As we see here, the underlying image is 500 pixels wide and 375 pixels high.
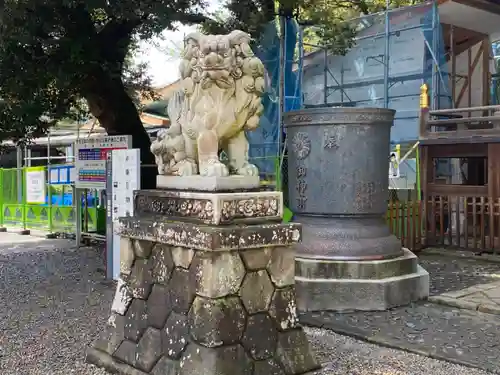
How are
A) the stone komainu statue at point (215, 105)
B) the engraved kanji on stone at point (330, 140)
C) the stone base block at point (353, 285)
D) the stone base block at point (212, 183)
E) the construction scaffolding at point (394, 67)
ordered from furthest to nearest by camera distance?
the construction scaffolding at point (394, 67) < the engraved kanji on stone at point (330, 140) < the stone base block at point (353, 285) < the stone komainu statue at point (215, 105) < the stone base block at point (212, 183)

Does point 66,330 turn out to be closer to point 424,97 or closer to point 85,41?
point 85,41

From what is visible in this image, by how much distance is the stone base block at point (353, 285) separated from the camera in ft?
20.6

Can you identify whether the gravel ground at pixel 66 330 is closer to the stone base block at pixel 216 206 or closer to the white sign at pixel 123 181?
the white sign at pixel 123 181

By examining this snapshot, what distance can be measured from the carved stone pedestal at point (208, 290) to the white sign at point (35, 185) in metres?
10.1

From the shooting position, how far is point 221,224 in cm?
373

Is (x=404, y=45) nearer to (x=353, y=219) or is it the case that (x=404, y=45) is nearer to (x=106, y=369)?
(x=353, y=219)

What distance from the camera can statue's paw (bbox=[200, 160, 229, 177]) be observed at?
394cm

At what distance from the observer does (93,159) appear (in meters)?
9.38

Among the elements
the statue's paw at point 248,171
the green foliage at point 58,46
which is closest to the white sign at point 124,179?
the green foliage at point 58,46

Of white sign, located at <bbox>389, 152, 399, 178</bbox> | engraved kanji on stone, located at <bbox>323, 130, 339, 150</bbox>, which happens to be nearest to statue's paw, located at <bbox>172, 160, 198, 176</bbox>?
engraved kanji on stone, located at <bbox>323, 130, 339, 150</bbox>

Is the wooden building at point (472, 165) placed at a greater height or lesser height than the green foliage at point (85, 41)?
lesser

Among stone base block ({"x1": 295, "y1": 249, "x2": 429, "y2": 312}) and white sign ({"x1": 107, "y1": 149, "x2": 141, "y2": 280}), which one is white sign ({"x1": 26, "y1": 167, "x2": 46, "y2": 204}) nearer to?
white sign ({"x1": 107, "y1": 149, "x2": 141, "y2": 280})

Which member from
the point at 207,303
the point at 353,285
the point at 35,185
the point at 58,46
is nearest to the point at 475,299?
the point at 353,285

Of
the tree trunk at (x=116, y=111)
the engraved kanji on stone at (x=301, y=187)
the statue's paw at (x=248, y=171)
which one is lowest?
the engraved kanji on stone at (x=301, y=187)
